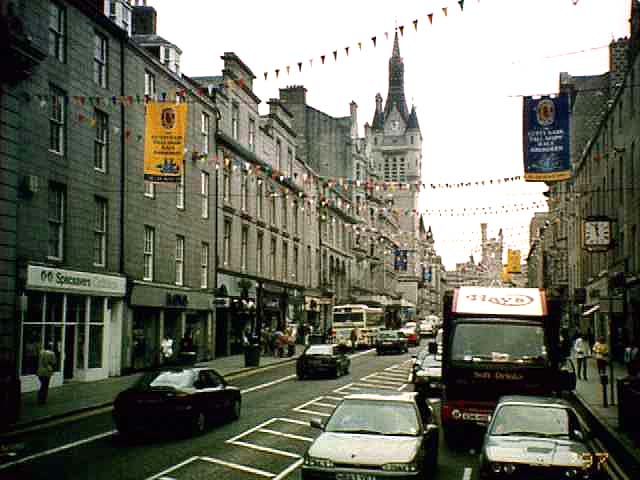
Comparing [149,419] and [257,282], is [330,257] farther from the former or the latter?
[149,419]

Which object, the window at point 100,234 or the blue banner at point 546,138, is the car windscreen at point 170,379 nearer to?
the blue banner at point 546,138

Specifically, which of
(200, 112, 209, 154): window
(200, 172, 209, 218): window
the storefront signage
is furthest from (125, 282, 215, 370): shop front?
(200, 112, 209, 154): window

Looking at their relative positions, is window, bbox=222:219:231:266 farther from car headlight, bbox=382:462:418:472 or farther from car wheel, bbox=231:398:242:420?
car headlight, bbox=382:462:418:472

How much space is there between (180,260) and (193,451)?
24.0 m

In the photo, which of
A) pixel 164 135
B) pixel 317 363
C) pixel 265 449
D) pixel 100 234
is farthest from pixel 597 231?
pixel 265 449

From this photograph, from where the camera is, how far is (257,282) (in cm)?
5003

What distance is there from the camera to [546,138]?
23.0m

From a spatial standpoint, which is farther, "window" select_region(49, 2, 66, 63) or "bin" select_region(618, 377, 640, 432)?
"window" select_region(49, 2, 66, 63)

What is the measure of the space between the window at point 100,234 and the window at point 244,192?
1686cm

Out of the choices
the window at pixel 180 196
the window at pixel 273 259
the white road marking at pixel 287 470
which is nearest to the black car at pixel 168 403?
the white road marking at pixel 287 470

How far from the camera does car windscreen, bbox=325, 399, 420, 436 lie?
492 inches

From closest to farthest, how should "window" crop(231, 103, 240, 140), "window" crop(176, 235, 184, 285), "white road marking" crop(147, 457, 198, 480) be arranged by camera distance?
1. "white road marking" crop(147, 457, 198, 480)
2. "window" crop(176, 235, 184, 285)
3. "window" crop(231, 103, 240, 140)

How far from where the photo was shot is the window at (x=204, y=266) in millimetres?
41625

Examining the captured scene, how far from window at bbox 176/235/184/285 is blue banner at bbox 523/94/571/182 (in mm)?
20012
